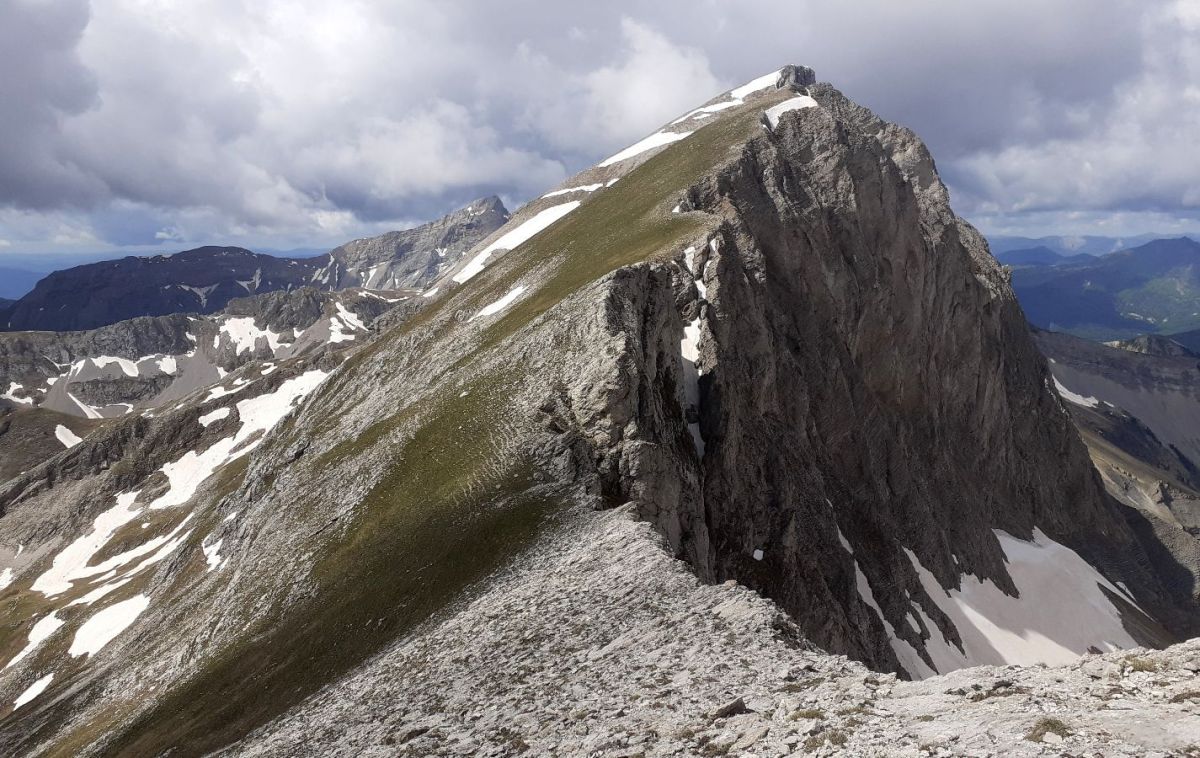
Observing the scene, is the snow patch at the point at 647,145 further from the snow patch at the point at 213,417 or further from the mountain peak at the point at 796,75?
the snow patch at the point at 213,417

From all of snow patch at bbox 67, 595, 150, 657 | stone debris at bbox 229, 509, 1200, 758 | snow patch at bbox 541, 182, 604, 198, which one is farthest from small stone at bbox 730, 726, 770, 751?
snow patch at bbox 541, 182, 604, 198

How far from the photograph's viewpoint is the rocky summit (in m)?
19.1

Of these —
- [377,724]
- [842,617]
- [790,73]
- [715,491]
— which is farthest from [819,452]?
[790,73]

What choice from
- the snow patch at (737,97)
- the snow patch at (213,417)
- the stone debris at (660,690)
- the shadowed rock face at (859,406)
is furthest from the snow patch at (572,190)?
the stone debris at (660,690)

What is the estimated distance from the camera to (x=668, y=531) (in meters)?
40.3

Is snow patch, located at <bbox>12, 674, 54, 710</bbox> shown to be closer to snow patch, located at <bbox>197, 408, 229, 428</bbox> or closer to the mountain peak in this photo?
snow patch, located at <bbox>197, 408, 229, 428</bbox>

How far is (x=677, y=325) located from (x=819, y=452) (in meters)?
26.4

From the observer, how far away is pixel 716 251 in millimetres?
58875

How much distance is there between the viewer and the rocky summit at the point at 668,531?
19.1 metres

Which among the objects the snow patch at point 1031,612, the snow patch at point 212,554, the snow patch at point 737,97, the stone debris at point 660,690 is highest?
the snow patch at point 737,97

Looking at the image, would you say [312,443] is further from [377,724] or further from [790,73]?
[790,73]

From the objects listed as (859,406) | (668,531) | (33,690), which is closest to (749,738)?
(668,531)

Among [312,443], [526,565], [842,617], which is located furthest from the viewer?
[312,443]

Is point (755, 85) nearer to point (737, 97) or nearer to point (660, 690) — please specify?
point (737, 97)
